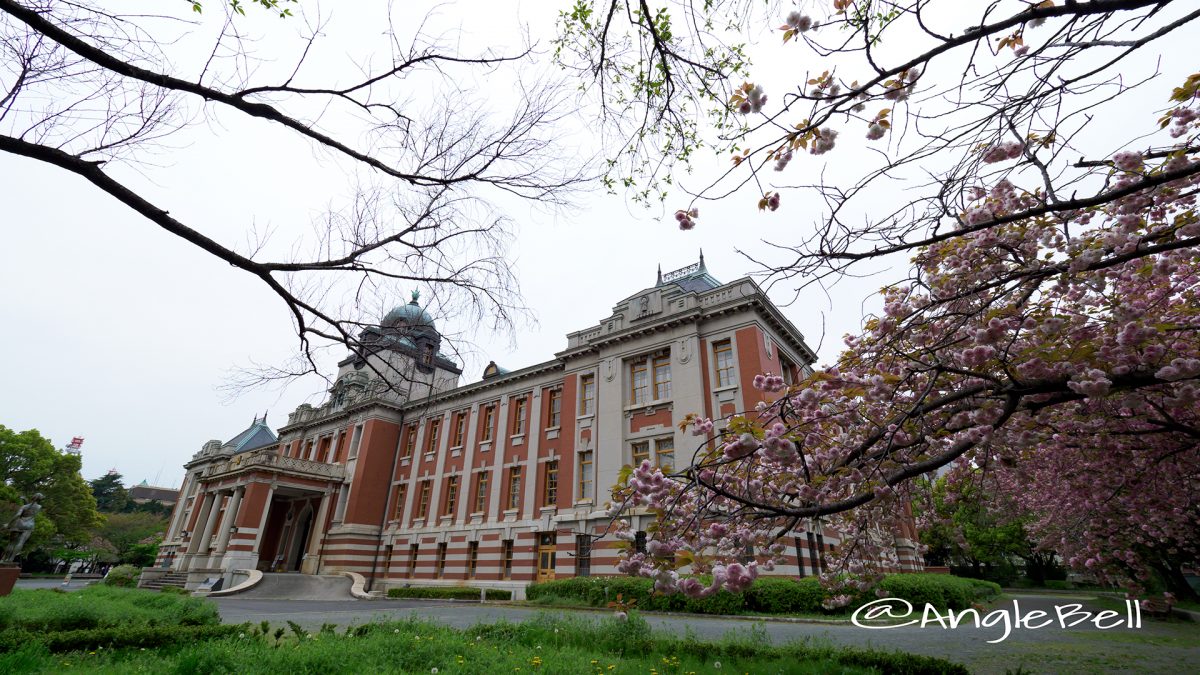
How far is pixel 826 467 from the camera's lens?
5.88 metres

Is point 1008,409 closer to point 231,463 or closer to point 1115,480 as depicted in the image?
point 1115,480

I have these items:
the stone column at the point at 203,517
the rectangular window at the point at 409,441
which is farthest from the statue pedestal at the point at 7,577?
the stone column at the point at 203,517

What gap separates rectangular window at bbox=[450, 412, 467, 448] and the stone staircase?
47.5 feet

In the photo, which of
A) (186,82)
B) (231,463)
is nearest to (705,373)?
(186,82)

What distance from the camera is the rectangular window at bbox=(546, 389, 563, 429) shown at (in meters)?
25.2

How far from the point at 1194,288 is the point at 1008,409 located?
3848 millimetres

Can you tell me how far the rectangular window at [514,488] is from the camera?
81.8 feet

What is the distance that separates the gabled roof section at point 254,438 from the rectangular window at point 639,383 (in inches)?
1408

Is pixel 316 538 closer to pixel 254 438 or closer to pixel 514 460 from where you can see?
pixel 514 460

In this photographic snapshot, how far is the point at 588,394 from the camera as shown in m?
24.1

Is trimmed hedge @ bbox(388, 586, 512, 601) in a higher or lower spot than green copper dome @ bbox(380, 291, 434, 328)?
lower

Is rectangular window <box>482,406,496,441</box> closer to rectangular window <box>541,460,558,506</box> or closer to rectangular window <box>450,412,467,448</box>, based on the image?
rectangular window <box>450,412,467,448</box>

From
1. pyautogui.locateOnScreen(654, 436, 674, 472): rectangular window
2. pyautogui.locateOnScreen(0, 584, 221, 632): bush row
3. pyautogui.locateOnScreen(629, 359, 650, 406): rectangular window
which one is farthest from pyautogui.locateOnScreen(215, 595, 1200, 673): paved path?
pyautogui.locateOnScreen(629, 359, 650, 406): rectangular window

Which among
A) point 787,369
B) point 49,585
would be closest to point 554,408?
point 787,369
